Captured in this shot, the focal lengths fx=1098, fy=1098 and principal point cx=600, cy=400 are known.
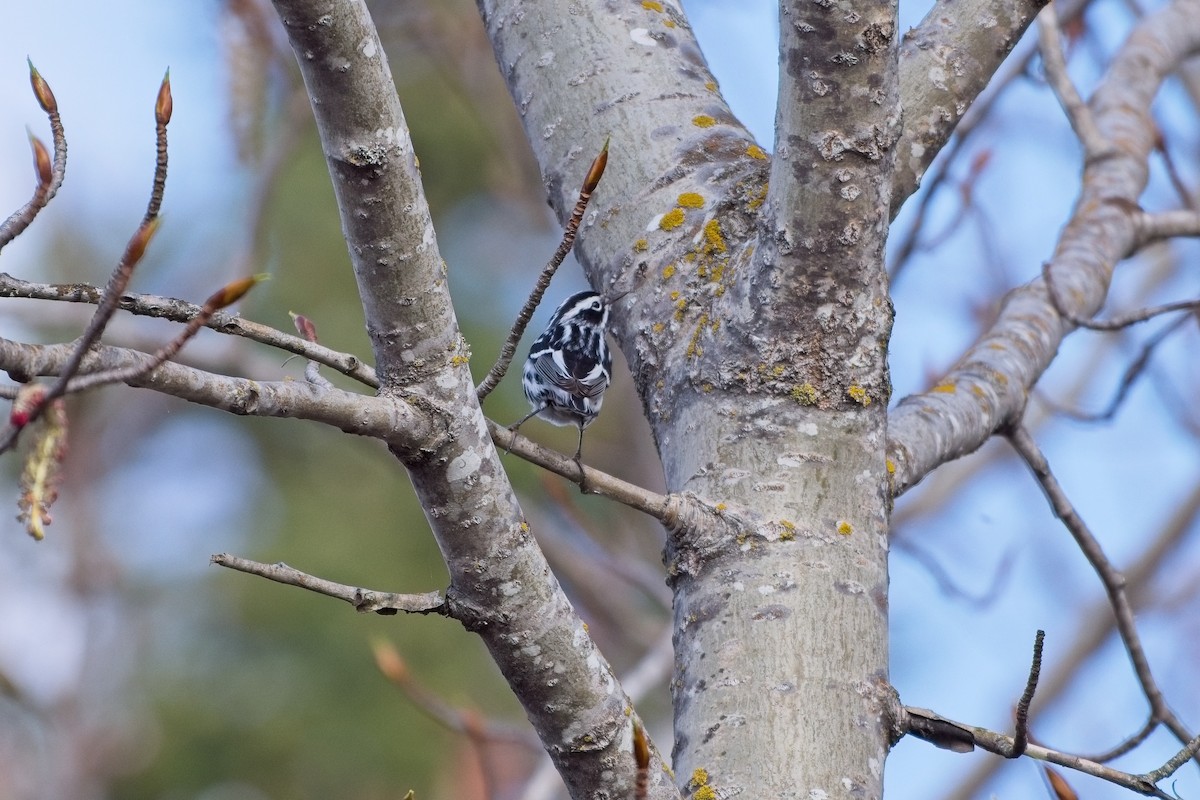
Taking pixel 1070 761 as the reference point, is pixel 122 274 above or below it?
below

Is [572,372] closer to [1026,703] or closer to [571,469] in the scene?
[571,469]

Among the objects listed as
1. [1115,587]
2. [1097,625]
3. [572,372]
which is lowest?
[1115,587]

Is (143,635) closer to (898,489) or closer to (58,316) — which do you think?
(58,316)

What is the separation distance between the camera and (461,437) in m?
1.48

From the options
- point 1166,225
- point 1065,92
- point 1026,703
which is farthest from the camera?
point 1065,92

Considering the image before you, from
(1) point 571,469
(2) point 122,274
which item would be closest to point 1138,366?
(1) point 571,469

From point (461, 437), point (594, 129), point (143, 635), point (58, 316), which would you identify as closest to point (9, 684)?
point (143, 635)

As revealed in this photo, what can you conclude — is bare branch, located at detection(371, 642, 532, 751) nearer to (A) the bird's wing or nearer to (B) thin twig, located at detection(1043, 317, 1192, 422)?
(A) the bird's wing

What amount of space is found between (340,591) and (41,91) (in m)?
0.72

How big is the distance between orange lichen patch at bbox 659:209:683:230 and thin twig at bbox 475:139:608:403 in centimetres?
80

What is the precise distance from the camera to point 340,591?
1412 millimetres

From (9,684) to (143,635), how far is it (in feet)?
7.74

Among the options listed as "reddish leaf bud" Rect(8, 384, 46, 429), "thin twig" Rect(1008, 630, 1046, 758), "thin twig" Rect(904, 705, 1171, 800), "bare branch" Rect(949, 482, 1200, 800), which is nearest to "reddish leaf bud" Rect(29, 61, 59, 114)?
"reddish leaf bud" Rect(8, 384, 46, 429)

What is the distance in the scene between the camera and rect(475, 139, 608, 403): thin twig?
1.40 m
